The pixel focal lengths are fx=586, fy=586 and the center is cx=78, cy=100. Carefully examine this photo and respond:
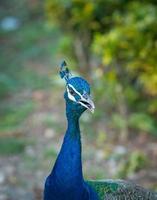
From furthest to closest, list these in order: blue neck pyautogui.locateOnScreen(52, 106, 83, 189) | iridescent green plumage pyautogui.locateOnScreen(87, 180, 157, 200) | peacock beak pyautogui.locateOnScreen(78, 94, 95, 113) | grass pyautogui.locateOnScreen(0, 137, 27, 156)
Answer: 1. grass pyautogui.locateOnScreen(0, 137, 27, 156)
2. iridescent green plumage pyautogui.locateOnScreen(87, 180, 157, 200)
3. blue neck pyautogui.locateOnScreen(52, 106, 83, 189)
4. peacock beak pyautogui.locateOnScreen(78, 94, 95, 113)

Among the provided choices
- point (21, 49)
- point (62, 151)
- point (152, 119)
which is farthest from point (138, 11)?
point (21, 49)

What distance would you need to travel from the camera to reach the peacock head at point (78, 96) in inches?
110

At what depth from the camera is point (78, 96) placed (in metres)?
2.82

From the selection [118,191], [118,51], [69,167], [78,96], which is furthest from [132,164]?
[78,96]

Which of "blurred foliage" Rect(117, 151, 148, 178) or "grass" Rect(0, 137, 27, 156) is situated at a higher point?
"grass" Rect(0, 137, 27, 156)

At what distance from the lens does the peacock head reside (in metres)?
2.80

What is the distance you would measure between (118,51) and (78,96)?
2320 mm

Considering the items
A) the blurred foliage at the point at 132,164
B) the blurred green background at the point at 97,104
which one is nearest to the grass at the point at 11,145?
the blurred green background at the point at 97,104

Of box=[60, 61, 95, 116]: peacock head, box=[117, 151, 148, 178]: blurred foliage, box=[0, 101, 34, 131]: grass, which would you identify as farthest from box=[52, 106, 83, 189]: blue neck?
box=[0, 101, 34, 131]: grass

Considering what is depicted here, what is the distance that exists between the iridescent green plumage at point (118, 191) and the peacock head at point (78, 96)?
563mm

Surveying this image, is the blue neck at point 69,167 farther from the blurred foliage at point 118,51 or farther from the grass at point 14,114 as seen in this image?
the grass at point 14,114

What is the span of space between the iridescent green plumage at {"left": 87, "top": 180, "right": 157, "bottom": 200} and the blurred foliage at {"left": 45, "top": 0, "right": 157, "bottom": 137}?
5.54 feet

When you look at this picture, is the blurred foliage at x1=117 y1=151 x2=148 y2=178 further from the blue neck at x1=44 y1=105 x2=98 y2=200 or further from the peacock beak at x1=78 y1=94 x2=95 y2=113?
the peacock beak at x1=78 y1=94 x2=95 y2=113

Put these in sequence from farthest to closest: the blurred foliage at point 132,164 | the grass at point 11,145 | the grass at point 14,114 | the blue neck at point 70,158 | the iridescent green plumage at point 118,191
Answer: the grass at point 14,114, the grass at point 11,145, the blurred foliage at point 132,164, the iridescent green plumage at point 118,191, the blue neck at point 70,158
